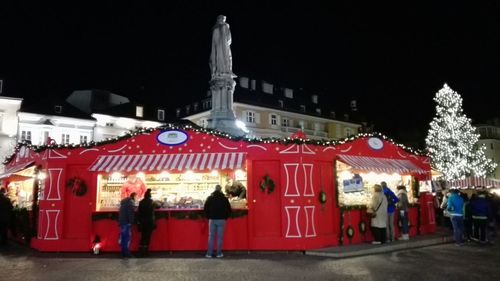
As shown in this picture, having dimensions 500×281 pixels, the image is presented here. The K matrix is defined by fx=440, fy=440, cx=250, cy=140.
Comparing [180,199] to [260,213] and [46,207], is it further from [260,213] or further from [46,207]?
[46,207]

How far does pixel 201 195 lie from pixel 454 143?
2898 centimetres

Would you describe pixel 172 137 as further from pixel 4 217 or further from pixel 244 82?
pixel 244 82

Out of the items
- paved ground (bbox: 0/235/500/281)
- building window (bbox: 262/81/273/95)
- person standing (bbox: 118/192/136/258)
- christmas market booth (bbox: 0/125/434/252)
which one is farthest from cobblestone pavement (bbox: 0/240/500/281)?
building window (bbox: 262/81/273/95)

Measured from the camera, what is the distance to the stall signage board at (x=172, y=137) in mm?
14164

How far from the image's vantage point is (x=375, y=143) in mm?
16312

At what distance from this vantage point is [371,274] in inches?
364

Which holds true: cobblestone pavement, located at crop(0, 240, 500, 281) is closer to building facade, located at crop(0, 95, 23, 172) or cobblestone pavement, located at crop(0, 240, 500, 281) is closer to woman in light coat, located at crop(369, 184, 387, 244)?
woman in light coat, located at crop(369, 184, 387, 244)

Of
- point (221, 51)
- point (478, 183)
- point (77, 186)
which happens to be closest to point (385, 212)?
point (221, 51)

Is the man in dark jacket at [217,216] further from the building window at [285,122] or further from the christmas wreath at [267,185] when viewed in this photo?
the building window at [285,122]

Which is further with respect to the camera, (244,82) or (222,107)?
(244,82)

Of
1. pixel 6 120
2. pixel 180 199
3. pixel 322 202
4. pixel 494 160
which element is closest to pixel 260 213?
pixel 322 202

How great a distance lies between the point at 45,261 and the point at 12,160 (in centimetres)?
923

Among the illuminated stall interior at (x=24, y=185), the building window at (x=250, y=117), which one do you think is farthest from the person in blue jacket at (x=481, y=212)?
the building window at (x=250, y=117)

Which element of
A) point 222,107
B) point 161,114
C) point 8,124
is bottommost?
point 222,107
